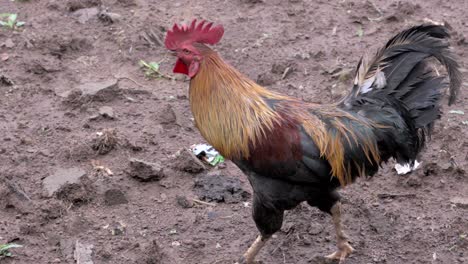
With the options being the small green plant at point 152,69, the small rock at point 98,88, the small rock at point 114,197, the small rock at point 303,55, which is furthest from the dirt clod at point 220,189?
the small rock at point 303,55

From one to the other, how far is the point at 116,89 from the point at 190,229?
1969 millimetres

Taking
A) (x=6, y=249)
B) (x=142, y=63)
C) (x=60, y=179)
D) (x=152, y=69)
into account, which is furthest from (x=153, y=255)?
(x=142, y=63)

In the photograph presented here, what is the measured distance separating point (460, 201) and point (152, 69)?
3211 millimetres

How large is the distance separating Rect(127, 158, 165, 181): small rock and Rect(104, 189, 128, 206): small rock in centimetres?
24

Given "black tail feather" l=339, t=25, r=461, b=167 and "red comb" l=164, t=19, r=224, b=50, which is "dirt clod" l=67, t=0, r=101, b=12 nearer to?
"red comb" l=164, t=19, r=224, b=50

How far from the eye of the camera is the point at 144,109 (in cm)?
672

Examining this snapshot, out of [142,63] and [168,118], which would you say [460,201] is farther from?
[142,63]

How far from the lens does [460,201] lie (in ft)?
18.4

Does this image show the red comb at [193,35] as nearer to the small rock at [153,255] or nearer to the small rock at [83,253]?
the small rock at [153,255]

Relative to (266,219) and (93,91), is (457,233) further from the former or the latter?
(93,91)

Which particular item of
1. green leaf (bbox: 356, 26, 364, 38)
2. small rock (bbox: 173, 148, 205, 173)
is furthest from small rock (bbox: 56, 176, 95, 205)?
green leaf (bbox: 356, 26, 364, 38)

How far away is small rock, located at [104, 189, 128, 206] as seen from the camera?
18.5 ft

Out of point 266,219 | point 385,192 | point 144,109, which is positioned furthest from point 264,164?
point 144,109

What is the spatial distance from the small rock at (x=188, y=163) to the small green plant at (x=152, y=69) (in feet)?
4.39
